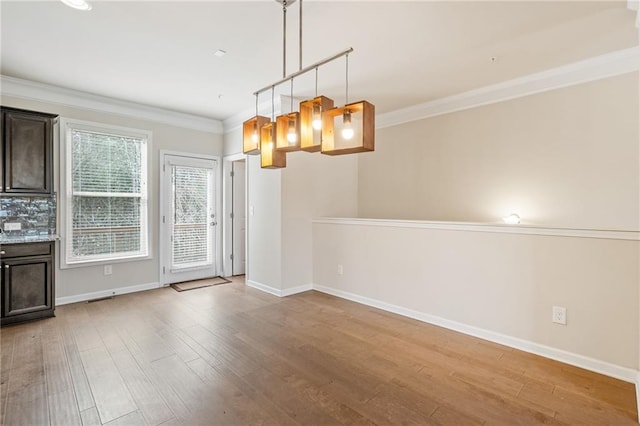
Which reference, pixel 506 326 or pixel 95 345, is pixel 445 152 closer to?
pixel 506 326

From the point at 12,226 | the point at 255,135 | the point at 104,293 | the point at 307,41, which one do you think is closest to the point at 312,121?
the point at 255,135

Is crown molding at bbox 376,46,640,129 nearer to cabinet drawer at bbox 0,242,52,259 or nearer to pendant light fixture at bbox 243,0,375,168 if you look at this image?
pendant light fixture at bbox 243,0,375,168

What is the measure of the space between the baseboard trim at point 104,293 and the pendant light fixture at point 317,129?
3.45 m

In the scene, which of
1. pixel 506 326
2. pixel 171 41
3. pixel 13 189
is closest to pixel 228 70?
pixel 171 41

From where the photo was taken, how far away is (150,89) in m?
4.01

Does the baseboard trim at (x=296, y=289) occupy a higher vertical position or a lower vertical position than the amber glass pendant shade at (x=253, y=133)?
lower

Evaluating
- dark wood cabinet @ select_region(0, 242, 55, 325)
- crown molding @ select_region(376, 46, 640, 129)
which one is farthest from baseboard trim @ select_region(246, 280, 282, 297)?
crown molding @ select_region(376, 46, 640, 129)

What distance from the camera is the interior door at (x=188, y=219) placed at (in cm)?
495

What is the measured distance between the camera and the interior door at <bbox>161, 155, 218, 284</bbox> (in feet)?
16.2

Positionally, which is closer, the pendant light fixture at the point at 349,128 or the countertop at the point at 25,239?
the pendant light fixture at the point at 349,128

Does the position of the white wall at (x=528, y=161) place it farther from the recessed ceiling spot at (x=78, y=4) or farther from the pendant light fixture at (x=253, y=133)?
the recessed ceiling spot at (x=78, y=4)

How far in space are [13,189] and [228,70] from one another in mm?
2689

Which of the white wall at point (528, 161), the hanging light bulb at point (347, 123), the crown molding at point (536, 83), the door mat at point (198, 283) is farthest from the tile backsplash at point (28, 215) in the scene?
the crown molding at point (536, 83)

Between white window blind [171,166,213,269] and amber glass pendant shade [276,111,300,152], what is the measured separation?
332 cm
